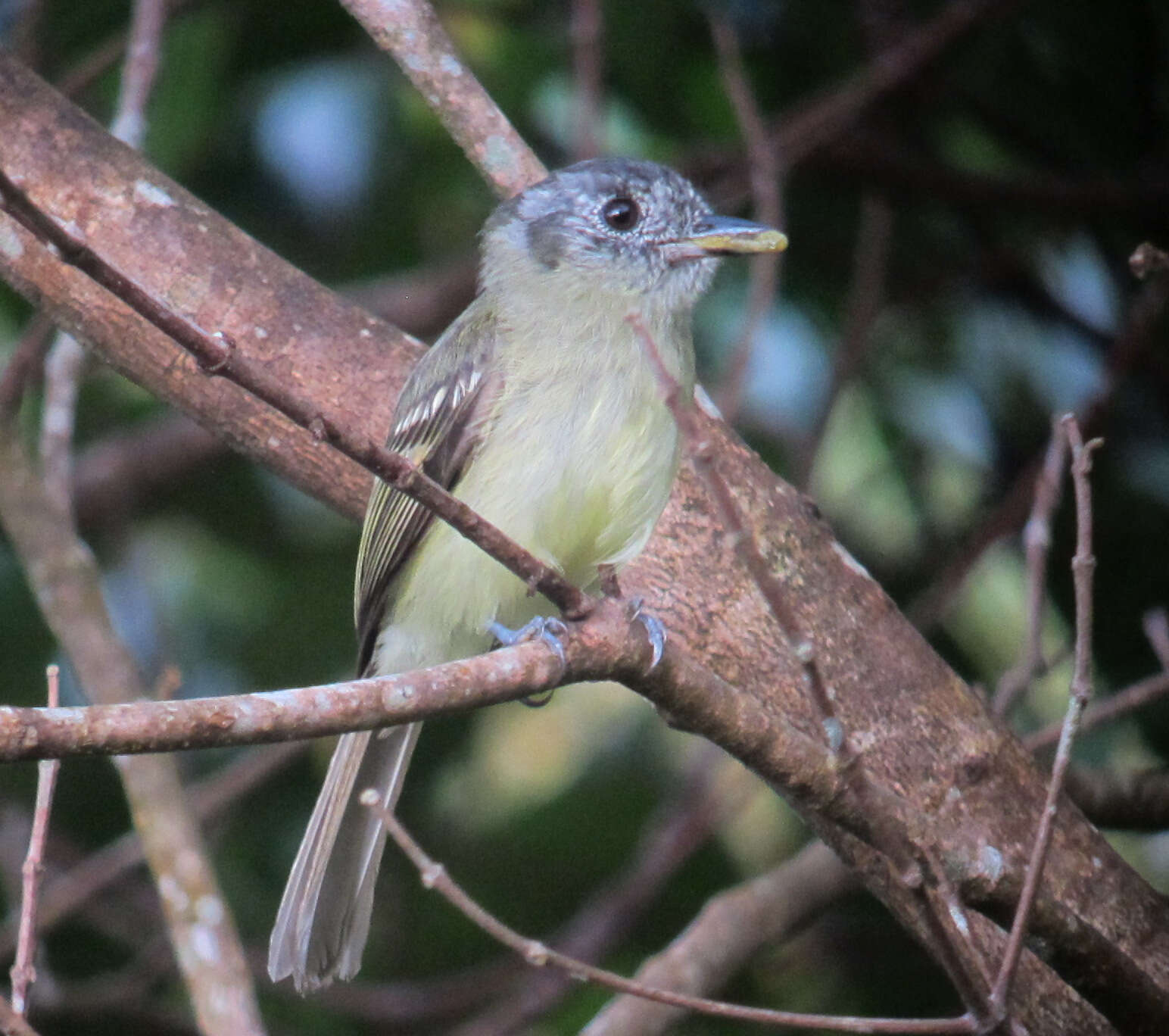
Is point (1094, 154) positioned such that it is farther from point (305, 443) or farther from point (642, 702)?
point (305, 443)

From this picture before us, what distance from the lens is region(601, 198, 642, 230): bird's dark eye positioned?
11.8 ft

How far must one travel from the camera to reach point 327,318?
3.34m

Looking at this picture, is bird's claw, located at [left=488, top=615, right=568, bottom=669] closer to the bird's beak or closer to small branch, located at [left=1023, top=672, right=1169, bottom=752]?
the bird's beak

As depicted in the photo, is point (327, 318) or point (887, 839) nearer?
point (887, 839)

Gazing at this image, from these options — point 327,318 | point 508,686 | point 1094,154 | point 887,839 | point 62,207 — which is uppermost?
point 1094,154

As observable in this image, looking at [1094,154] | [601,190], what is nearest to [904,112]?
[1094,154]

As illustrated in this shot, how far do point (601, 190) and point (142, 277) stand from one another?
1077mm

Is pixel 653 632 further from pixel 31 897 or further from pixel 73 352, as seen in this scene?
pixel 73 352

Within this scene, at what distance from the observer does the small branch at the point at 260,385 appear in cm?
179

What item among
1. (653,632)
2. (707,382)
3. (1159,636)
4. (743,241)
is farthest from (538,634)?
(707,382)

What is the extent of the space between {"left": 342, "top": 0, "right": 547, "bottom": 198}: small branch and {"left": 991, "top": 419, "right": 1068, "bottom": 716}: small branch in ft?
4.47

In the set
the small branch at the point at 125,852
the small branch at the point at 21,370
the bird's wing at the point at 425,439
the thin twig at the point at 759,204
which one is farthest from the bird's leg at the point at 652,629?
the small branch at the point at 21,370

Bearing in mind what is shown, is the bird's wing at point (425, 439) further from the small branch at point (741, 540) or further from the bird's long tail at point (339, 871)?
the small branch at point (741, 540)

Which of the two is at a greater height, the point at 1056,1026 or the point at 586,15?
the point at 586,15
